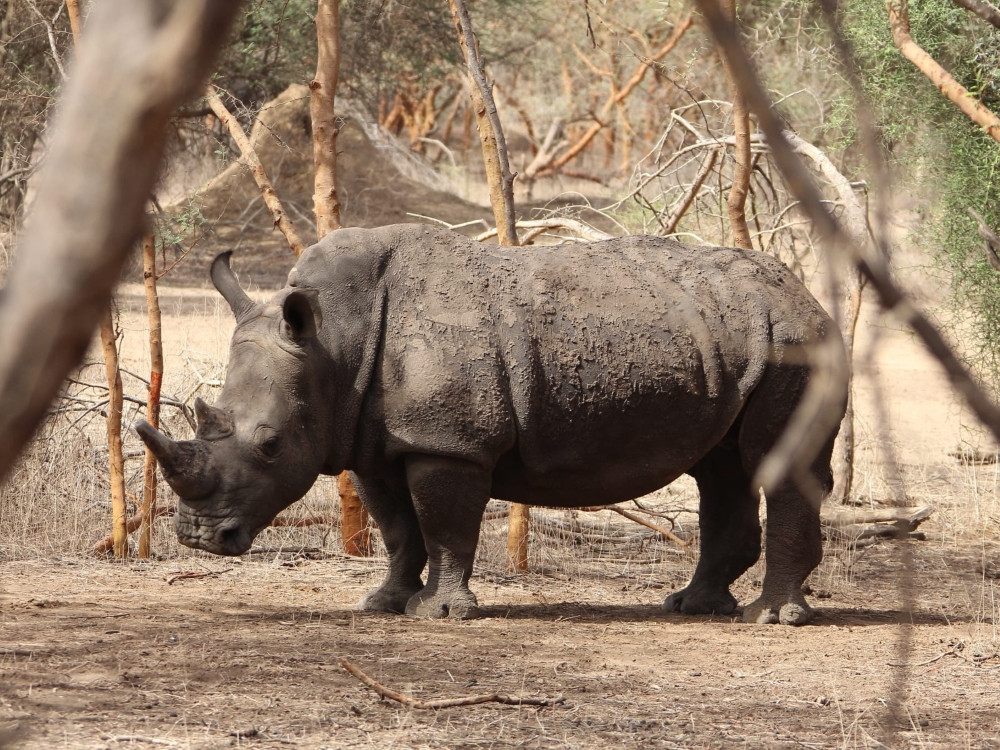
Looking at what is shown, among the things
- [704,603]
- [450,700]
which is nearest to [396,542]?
[704,603]

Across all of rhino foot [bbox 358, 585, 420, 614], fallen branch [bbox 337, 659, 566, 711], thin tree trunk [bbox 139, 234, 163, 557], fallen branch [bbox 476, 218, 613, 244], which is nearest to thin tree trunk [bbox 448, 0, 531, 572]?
fallen branch [bbox 476, 218, 613, 244]

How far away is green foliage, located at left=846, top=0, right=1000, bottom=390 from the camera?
9.68 m

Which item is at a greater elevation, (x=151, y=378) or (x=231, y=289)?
(x=231, y=289)

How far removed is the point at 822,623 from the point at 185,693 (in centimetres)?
327

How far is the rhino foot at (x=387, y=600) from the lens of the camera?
6332 millimetres

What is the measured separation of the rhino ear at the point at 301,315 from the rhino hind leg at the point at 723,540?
2.17 m

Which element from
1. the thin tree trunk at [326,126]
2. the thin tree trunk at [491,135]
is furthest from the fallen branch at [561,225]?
the thin tree trunk at [326,126]

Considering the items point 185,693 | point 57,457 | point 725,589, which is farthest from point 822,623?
point 57,457

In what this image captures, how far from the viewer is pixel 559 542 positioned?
861cm

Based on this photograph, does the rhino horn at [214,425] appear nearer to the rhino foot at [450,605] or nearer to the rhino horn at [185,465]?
the rhino horn at [185,465]

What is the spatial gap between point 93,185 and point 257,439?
4.54 m

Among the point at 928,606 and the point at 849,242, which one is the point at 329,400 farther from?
the point at 849,242

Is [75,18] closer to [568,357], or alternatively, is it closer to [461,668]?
[568,357]

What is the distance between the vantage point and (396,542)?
642 cm
